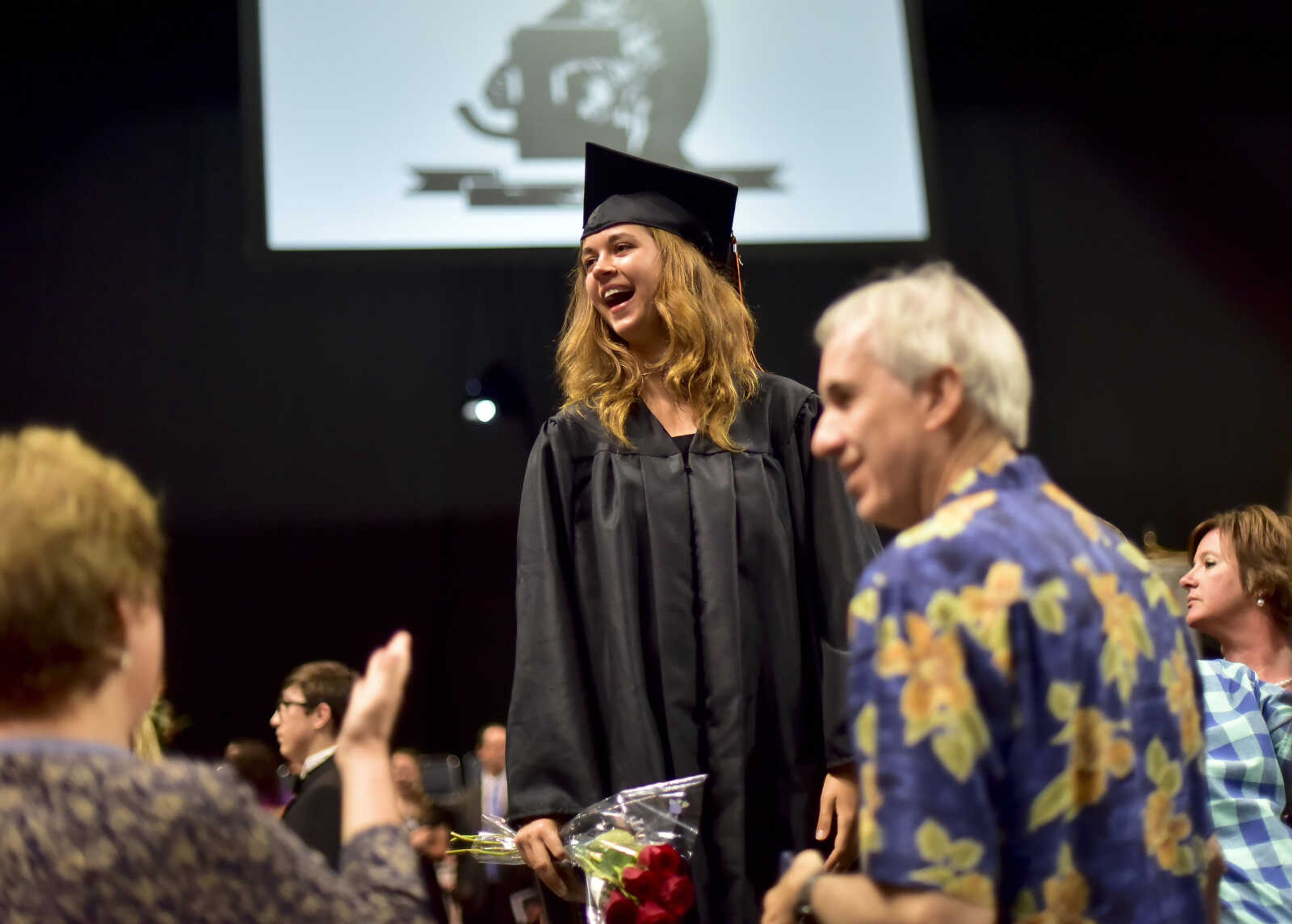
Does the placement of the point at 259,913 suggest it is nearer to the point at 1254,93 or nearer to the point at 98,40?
the point at 98,40

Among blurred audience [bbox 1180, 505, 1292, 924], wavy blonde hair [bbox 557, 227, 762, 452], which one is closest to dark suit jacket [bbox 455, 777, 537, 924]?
blurred audience [bbox 1180, 505, 1292, 924]

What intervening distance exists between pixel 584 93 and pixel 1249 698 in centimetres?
406

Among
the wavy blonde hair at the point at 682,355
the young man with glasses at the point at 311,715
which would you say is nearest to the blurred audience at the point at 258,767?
the young man with glasses at the point at 311,715

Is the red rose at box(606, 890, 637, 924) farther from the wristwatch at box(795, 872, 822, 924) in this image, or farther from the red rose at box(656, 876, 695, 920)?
the wristwatch at box(795, 872, 822, 924)

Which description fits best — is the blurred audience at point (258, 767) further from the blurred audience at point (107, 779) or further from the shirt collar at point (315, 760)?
the blurred audience at point (107, 779)

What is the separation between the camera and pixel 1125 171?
A: 23.5ft

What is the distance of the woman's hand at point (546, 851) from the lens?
7.08 feet

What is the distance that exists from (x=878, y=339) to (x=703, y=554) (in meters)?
0.96

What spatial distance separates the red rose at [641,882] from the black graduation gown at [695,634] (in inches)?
10.5

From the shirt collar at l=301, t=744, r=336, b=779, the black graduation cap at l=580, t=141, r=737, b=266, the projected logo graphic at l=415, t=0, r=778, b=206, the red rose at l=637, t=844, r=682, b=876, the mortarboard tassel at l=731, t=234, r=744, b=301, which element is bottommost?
the shirt collar at l=301, t=744, r=336, b=779

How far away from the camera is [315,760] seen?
4578mm

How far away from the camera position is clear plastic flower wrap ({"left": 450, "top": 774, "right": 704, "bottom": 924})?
1.92 meters

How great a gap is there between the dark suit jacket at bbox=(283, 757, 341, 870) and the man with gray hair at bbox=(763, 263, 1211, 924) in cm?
308

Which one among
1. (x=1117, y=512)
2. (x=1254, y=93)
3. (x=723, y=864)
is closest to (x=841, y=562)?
(x=723, y=864)
